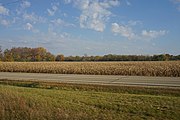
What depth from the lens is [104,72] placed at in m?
37.8

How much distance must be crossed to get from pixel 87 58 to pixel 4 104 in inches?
4600

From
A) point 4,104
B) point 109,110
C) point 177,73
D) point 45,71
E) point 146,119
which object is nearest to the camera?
point 146,119

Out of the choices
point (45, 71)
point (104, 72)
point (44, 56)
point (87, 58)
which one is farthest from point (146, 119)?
point (44, 56)

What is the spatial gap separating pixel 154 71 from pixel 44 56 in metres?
108

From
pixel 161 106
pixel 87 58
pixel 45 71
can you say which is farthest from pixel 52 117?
pixel 87 58

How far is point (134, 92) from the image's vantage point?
1814 cm

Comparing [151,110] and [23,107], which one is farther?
[151,110]

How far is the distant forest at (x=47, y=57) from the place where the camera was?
352ft

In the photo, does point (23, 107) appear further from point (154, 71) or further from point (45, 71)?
point (45, 71)

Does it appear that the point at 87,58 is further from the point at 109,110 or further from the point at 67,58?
the point at 109,110

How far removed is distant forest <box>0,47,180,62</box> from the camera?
107 meters

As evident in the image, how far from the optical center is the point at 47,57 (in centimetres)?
13262

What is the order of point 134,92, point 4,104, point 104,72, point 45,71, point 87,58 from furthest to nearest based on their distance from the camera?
point 87,58 → point 45,71 → point 104,72 → point 134,92 → point 4,104

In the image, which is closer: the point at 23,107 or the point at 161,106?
the point at 23,107
